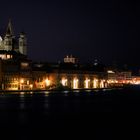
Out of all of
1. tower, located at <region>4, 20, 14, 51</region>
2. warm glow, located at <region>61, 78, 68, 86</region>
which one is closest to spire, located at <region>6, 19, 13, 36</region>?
tower, located at <region>4, 20, 14, 51</region>

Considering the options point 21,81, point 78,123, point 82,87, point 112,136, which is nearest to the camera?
point 112,136

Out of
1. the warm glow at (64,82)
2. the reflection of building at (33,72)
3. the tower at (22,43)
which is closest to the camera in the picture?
the reflection of building at (33,72)

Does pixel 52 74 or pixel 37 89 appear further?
pixel 52 74

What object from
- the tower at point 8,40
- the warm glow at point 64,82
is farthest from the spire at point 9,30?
the warm glow at point 64,82

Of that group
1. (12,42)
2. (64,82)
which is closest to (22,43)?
(12,42)

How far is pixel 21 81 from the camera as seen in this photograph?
77812 millimetres

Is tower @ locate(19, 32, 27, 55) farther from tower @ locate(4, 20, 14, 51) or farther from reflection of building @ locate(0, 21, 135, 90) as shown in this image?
tower @ locate(4, 20, 14, 51)

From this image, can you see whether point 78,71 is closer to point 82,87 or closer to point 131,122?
point 82,87

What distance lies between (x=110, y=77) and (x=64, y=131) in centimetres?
11709

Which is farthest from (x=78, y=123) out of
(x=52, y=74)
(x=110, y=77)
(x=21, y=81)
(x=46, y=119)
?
(x=110, y=77)

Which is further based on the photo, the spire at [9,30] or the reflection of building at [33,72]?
the spire at [9,30]

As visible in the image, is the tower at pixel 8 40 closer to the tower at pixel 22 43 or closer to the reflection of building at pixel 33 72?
the reflection of building at pixel 33 72

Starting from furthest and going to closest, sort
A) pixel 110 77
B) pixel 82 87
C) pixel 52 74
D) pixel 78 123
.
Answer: pixel 110 77
pixel 82 87
pixel 52 74
pixel 78 123

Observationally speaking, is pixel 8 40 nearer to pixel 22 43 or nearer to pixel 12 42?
pixel 12 42
